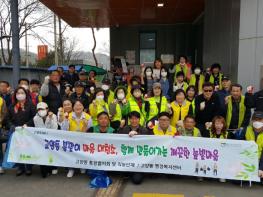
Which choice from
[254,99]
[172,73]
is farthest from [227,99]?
[172,73]

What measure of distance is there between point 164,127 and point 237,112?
63.4 inches

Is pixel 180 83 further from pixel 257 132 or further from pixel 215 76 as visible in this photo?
pixel 257 132

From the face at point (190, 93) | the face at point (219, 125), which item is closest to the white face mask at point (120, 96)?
the face at point (190, 93)

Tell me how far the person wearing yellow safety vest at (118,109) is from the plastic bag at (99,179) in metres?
0.96

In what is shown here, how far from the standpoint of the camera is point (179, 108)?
6688mm

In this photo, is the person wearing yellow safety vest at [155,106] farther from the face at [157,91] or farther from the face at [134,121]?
the face at [134,121]

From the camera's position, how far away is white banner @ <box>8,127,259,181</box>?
5730mm

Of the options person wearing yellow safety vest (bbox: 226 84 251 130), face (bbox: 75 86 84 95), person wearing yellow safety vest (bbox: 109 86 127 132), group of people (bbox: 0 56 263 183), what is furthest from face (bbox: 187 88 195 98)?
face (bbox: 75 86 84 95)

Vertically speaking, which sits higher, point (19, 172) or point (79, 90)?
point (79, 90)

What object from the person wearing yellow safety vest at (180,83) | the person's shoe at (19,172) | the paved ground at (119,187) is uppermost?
the person wearing yellow safety vest at (180,83)

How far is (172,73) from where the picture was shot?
9.27 m

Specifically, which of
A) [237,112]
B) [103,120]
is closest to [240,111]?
[237,112]

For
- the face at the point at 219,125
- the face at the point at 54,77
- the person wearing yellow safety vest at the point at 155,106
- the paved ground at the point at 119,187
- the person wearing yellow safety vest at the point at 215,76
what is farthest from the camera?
the person wearing yellow safety vest at the point at 215,76

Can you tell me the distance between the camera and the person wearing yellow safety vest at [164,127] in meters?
6.03
